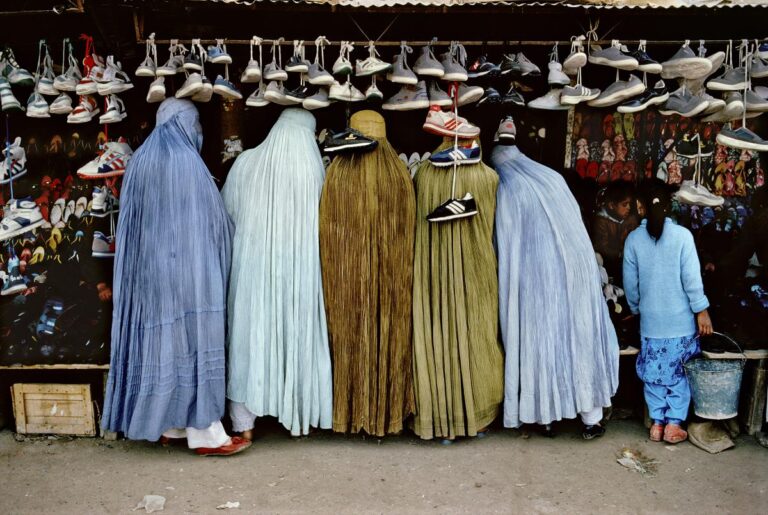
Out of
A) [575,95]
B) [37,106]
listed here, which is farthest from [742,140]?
[37,106]

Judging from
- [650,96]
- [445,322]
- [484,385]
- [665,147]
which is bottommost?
[484,385]

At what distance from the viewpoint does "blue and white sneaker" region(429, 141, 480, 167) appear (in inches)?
163

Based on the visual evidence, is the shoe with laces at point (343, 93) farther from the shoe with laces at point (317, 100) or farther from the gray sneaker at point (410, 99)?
the gray sneaker at point (410, 99)

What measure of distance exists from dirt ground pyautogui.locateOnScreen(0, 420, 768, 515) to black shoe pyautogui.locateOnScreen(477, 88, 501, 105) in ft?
7.21

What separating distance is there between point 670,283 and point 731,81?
141cm

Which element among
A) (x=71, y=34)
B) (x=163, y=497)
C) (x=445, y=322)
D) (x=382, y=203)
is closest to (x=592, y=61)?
(x=382, y=203)

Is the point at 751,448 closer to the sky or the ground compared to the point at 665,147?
closer to the ground

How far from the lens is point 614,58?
4223mm

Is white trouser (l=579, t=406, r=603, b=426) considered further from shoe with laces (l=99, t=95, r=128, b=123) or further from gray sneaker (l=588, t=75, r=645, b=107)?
shoe with laces (l=99, t=95, r=128, b=123)

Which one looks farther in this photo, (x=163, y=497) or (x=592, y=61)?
(x=592, y=61)

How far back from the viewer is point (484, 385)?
13.8 feet

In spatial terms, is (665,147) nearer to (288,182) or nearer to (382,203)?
(382,203)

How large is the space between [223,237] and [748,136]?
3.45 m

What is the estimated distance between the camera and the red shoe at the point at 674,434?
4.31 m
